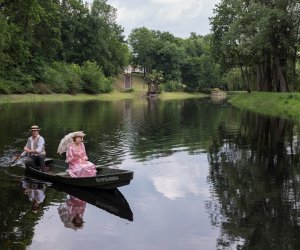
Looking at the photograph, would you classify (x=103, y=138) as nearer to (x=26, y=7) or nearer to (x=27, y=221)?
(x=27, y=221)

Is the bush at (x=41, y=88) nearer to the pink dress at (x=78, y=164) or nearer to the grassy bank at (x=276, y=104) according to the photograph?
the grassy bank at (x=276, y=104)

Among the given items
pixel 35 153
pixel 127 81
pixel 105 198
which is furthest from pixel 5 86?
pixel 127 81

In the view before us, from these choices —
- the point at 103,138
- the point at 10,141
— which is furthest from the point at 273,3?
the point at 10,141

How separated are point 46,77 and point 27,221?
235 ft

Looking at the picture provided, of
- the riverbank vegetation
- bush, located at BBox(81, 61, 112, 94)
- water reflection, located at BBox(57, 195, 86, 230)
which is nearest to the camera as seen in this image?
water reflection, located at BBox(57, 195, 86, 230)

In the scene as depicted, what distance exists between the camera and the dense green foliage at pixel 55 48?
6284 centimetres

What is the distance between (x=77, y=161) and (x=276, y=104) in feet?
128

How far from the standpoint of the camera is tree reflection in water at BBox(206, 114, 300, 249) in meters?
10.3

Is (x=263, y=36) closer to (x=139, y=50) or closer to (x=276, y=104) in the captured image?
(x=276, y=104)

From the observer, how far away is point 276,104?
167ft

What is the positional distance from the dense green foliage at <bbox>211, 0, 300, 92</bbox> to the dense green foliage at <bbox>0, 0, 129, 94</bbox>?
26252 millimetres

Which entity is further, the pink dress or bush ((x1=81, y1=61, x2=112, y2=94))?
bush ((x1=81, y1=61, x2=112, y2=94))

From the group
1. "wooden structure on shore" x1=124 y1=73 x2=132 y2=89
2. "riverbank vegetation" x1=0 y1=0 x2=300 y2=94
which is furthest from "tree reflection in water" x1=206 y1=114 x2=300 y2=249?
"wooden structure on shore" x1=124 y1=73 x2=132 y2=89

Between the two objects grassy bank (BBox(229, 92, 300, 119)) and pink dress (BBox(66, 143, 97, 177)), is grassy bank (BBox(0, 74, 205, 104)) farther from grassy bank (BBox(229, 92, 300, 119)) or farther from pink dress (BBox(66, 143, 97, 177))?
pink dress (BBox(66, 143, 97, 177))
